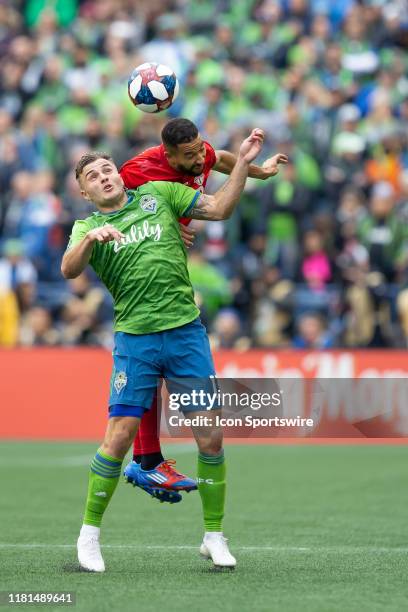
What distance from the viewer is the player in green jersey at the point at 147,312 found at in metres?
7.31

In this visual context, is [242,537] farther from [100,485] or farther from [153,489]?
[100,485]

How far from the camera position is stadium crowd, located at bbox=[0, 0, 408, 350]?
17.8 m

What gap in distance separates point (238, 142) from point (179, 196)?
11137 millimetres

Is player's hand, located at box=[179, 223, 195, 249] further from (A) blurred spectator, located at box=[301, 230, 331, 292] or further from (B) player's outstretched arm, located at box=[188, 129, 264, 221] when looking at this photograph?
(A) blurred spectator, located at box=[301, 230, 331, 292]

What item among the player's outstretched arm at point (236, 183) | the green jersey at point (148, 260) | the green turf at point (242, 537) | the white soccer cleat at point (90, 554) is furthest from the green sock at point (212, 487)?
the player's outstretched arm at point (236, 183)

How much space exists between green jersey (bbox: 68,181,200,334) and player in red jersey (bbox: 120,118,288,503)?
0.18 metres

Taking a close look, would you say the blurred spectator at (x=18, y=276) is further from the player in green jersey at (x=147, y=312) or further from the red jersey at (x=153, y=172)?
the player in green jersey at (x=147, y=312)

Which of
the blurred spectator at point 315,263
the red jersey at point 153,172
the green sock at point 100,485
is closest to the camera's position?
the green sock at point 100,485

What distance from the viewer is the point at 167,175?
7.73 meters

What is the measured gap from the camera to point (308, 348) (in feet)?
56.5

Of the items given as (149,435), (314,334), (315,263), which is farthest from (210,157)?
(315,263)

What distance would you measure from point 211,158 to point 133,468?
73.5 inches

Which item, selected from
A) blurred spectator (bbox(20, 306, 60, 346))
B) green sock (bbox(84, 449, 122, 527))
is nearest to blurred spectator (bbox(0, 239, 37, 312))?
blurred spectator (bbox(20, 306, 60, 346))

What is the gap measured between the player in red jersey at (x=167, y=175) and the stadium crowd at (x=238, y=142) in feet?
31.1
